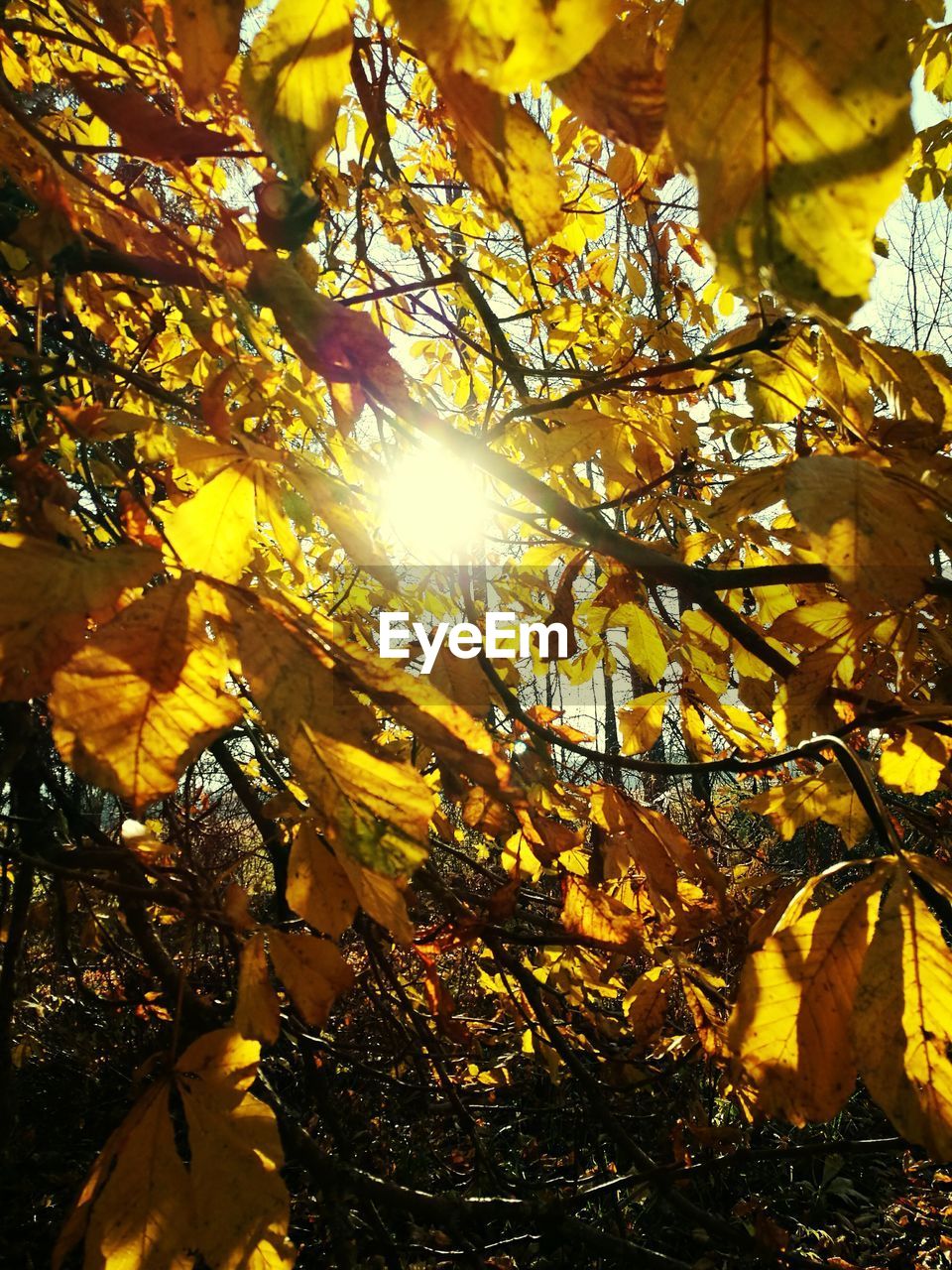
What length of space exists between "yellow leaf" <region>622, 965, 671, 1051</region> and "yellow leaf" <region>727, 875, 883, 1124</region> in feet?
2.63

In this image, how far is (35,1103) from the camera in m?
3.35

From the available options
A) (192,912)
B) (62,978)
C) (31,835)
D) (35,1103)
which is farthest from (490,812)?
(62,978)

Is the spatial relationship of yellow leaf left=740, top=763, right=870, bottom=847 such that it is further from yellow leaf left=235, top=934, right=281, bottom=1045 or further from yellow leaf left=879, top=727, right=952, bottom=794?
yellow leaf left=235, top=934, right=281, bottom=1045

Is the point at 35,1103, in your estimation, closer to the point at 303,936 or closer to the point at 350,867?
the point at 303,936

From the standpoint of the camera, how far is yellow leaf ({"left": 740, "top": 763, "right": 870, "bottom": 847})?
43.4 inches

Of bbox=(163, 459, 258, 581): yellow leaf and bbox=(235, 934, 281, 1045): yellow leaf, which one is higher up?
bbox=(163, 459, 258, 581): yellow leaf

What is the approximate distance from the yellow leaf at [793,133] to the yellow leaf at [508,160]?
0.09 metres

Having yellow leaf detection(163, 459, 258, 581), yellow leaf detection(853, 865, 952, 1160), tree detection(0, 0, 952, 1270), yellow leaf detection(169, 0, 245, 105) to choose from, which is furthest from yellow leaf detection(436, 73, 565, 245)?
yellow leaf detection(853, 865, 952, 1160)

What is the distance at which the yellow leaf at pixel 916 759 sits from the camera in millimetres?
950

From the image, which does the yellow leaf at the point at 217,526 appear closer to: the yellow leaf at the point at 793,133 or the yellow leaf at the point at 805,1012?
the yellow leaf at the point at 793,133

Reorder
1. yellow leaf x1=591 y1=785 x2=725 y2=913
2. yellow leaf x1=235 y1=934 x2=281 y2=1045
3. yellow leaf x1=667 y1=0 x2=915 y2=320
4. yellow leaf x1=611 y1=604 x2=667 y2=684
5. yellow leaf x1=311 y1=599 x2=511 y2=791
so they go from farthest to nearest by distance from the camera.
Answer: yellow leaf x1=611 y1=604 x2=667 y2=684 → yellow leaf x1=591 y1=785 x2=725 y2=913 → yellow leaf x1=235 y1=934 x2=281 y2=1045 → yellow leaf x1=311 y1=599 x2=511 y2=791 → yellow leaf x1=667 y1=0 x2=915 y2=320

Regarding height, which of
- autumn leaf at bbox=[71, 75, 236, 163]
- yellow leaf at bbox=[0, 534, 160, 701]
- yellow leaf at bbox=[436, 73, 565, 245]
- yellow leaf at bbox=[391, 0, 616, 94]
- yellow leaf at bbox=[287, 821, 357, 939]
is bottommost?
yellow leaf at bbox=[287, 821, 357, 939]

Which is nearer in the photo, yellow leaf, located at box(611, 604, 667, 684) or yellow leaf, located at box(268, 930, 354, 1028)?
yellow leaf, located at box(268, 930, 354, 1028)

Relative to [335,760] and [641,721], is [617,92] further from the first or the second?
[641,721]
